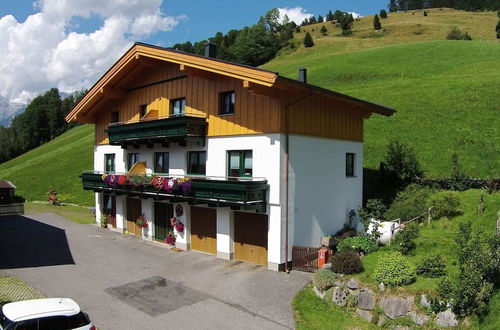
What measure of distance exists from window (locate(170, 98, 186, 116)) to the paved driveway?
325 inches

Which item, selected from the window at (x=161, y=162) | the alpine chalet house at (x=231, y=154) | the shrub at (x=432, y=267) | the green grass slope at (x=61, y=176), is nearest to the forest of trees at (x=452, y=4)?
the green grass slope at (x=61, y=176)

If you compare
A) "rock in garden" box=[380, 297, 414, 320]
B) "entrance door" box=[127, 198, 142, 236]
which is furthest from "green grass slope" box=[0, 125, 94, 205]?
"rock in garden" box=[380, 297, 414, 320]

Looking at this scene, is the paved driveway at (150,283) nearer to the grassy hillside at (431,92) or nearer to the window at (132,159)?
the window at (132,159)

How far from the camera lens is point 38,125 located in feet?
423

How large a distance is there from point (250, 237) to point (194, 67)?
30.8 ft

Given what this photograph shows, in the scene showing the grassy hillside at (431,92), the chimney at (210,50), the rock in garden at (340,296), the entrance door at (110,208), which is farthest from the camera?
the grassy hillside at (431,92)

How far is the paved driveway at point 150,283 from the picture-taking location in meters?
13.9

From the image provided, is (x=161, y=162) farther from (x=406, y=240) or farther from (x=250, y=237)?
(x=406, y=240)

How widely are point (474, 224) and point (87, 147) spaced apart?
62787mm

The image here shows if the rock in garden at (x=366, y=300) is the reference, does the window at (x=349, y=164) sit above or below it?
above

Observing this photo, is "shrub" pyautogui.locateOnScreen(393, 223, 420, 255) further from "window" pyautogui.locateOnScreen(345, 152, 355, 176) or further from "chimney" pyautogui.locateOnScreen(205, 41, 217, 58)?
"chimney" pyautogui.locateOnScreen(205, 41, 217, 58)

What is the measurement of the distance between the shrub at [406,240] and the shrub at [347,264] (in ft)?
6.82

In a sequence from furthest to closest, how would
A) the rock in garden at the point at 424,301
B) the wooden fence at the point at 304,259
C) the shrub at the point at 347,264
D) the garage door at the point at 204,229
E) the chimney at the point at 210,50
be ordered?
the chimney at the point at 210,50
the garage door at the point at 204,229
the wooden fence at the point at 304,259
the shrub at the point at 347,264
the rock in garden at the point at 424,301

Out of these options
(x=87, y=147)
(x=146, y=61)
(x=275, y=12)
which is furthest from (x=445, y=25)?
(x=146, y=61)
